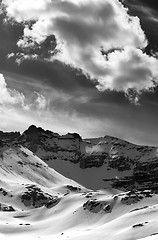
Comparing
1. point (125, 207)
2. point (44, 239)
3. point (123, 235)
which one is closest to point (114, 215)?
point (125, 207)

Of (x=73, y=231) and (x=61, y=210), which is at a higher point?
(x=61, y=210)

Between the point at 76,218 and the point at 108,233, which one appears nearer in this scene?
the point at 108,233

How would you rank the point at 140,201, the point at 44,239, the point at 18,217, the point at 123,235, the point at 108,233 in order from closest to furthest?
the point at 123,235 < the point at 108,233 < the point at 44,239 < the point at 140,201 < the point at 18,217

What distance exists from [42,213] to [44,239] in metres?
57.3

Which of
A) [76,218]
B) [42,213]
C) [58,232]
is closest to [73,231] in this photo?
[58,232]

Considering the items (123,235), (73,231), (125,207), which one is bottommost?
(123,235)

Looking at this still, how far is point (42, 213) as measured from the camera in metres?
197

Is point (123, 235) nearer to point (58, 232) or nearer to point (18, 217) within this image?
point (58, 232)

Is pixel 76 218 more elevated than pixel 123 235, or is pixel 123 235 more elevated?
pixel 76 218

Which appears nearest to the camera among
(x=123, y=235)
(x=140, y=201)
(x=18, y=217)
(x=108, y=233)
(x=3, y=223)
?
(x=123, y=235)

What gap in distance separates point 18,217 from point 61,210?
2113 centimetres

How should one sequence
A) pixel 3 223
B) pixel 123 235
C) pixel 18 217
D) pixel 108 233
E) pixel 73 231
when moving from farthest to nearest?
pixel 18 217
pixel 3 223
pixel 73 231
pixel 108 233
pixel 123 235

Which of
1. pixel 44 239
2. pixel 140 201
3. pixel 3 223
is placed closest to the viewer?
pixel 44 239

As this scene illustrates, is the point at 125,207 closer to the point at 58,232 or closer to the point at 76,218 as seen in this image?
the point at 76,218
